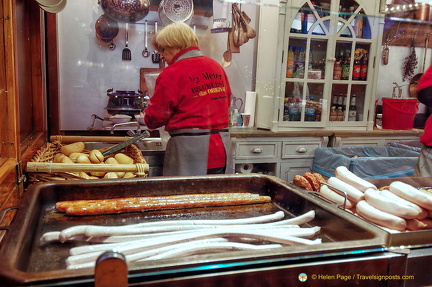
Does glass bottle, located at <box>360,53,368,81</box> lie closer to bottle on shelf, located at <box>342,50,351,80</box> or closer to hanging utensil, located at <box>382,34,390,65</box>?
bottle on shelf, located at <box>342,50,351,80</box>

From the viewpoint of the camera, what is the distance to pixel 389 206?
4.06ft

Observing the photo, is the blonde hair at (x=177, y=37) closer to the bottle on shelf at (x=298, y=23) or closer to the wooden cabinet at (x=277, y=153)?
the wooden cabinet at (x=277, y=153)

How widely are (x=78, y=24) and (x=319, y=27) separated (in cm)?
237

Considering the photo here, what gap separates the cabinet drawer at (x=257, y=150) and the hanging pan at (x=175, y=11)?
4.30 ft

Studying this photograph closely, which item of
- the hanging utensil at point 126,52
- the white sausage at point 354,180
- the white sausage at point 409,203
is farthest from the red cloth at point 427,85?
the hanging utensil at point 126,52

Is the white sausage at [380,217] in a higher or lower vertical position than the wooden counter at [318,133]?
higher

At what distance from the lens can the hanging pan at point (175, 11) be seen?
3496 mm

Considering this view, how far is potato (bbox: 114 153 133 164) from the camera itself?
2.21 m

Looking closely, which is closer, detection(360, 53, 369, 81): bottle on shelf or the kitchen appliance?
the kitchen appliance

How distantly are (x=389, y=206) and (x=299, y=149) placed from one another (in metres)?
2.61

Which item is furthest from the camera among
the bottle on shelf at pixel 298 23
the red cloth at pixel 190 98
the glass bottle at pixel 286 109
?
the glass bottle at pixel 286 109

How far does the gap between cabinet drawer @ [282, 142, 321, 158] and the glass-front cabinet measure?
0.62ft

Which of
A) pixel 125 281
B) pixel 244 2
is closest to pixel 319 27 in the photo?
pixel 244 2

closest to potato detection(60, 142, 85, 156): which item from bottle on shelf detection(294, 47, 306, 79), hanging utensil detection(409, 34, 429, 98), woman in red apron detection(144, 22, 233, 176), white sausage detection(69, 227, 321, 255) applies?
woman in red apron detection(144, 22, 233, 176)
